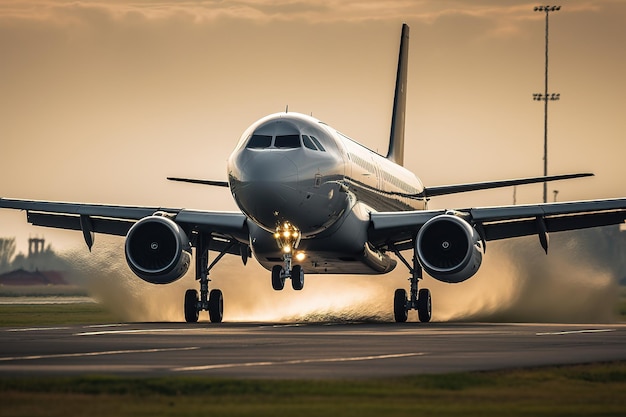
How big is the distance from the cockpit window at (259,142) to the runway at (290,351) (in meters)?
6.03

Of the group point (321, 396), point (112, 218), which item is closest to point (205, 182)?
point (112, 218)

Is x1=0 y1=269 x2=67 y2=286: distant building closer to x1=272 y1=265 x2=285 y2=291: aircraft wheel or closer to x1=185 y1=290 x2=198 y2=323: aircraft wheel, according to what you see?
x1=185 y1=290 x2=198 y2=323: aircraft wheel

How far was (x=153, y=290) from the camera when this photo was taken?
52.0 metres

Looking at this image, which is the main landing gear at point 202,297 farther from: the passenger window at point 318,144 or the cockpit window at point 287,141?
the cockpit window at point 287,141

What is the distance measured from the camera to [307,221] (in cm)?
3894

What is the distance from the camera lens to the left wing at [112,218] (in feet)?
138

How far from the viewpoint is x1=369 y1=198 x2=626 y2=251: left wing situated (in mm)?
41750

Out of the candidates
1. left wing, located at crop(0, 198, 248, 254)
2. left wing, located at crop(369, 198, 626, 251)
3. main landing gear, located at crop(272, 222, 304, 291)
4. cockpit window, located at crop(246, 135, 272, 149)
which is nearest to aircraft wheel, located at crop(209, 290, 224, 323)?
left wing, located at crop(0, 198, 248, 254)

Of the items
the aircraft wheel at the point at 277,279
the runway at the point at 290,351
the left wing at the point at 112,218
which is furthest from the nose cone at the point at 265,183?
the runway at the point at 290,351

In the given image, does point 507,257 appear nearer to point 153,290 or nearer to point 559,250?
point 559,250

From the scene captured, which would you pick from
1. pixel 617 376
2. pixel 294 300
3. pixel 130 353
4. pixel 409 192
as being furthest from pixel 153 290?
pixel 617 376

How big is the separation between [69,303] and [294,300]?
1184 inches

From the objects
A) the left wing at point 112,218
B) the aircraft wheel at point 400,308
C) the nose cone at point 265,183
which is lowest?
the aircraft wheel at point 400,308

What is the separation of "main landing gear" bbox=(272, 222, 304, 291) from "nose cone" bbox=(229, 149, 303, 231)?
2.90 ft
